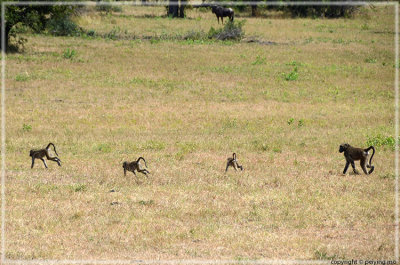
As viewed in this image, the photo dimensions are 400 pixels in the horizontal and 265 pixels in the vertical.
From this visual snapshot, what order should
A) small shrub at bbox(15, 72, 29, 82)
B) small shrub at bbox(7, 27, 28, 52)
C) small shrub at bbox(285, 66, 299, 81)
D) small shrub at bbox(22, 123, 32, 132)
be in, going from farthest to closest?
1. small shrub at bbox(7, 27, 28, 52)
2. small shrub at bbox(285, 66, 299, 81)
3. small shrub at bbox(15, 72, 29, 82)
4. small shrub at bbox(22, 123, 32, 132)

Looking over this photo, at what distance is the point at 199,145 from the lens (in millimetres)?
20203

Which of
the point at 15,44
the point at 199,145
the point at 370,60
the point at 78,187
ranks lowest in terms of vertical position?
the point at 78,187

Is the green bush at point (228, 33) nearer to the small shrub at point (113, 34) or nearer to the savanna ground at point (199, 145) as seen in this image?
the savanna ground at point (199, 145)

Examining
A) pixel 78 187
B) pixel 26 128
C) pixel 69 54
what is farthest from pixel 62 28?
pixel 78 187

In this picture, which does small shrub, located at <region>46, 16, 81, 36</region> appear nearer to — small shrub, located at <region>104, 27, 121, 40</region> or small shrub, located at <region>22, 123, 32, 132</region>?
small shrub, located at <region>104, 27, 121, 40</region>

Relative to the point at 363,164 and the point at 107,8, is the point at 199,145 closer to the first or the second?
the point at 363,164

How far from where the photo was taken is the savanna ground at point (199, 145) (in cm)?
1125

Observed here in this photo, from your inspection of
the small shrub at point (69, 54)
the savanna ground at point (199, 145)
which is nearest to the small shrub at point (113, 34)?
the savanna ground at point (199, 145)

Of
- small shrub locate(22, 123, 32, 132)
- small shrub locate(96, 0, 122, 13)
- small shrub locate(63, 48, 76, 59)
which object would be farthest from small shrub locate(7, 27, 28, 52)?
small shrub locate(96, 0, 122, 13)

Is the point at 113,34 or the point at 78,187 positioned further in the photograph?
the point at 113,34

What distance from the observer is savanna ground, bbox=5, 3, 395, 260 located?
36.9 feet

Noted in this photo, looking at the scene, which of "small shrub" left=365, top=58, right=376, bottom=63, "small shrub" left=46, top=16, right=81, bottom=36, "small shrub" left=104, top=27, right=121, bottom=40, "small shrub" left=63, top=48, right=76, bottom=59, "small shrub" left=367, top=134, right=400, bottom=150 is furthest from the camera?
"small shrub" left=46, top=16, right=81, bottom=36

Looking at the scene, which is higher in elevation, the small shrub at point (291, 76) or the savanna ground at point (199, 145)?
the small shrub at point (291, 76)

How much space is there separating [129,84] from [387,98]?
12.7 m
